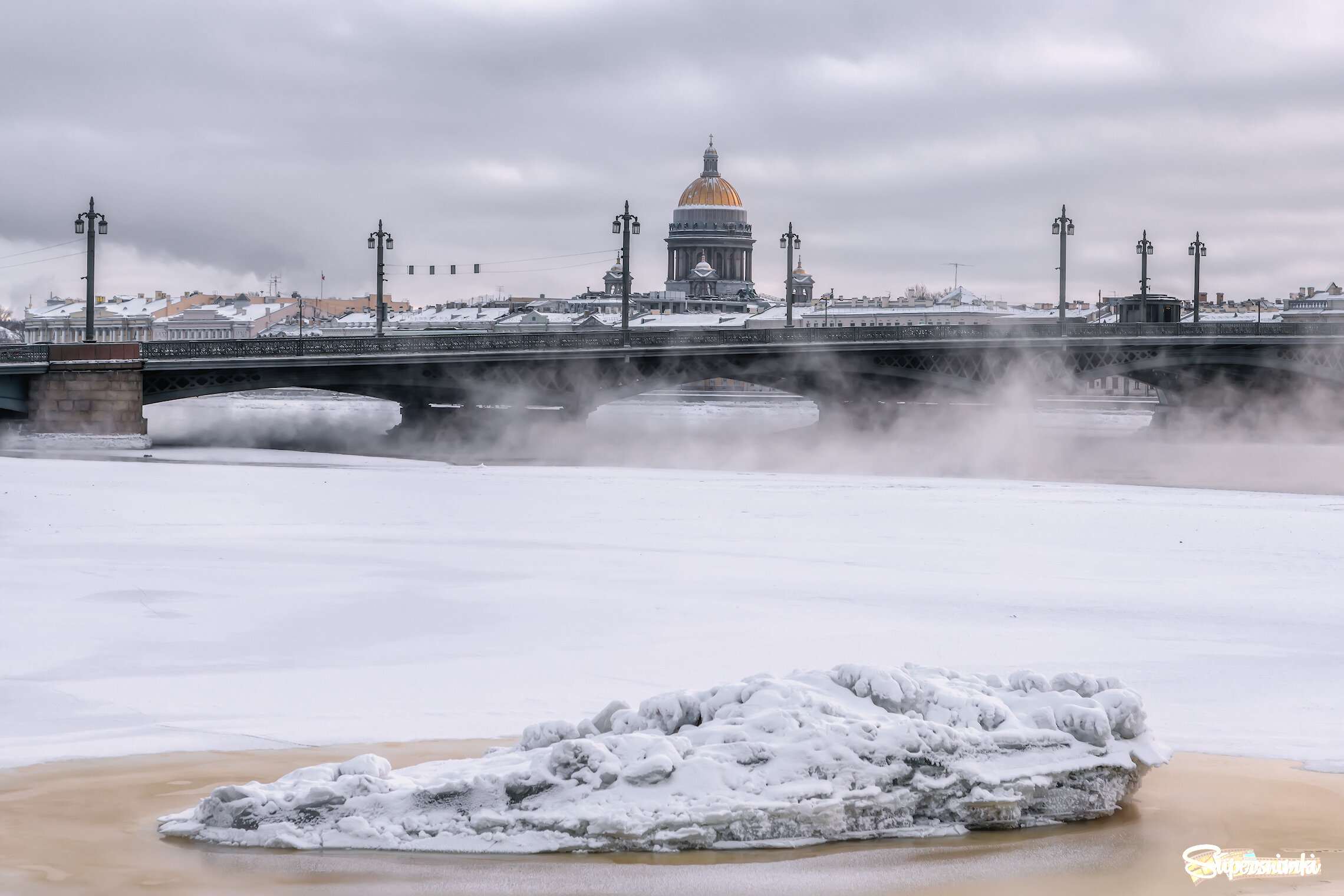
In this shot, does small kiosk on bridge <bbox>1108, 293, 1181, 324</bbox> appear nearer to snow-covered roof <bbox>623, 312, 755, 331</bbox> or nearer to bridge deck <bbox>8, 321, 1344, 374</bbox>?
bridge deck <bbox>8, 321, 1344, 374</bbox>

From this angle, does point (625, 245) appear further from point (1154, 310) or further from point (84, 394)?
point (1154, 310)

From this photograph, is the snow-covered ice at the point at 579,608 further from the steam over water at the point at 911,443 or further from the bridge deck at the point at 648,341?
the bridge deck at the point at 648,341

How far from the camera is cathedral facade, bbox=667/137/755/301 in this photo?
162 m

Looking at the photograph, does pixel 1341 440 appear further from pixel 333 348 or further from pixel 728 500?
pixel 728 500

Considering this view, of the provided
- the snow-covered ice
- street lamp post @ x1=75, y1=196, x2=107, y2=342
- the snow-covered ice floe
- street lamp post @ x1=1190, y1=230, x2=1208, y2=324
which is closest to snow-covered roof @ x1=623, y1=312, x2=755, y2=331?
street lamp post @ x1=1190, y1=230, x2=1208, y2=324

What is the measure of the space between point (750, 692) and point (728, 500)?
14.2 m

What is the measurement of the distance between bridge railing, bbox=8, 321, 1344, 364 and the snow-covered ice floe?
124 feet

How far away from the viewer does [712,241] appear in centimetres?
16362

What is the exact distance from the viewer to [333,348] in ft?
148

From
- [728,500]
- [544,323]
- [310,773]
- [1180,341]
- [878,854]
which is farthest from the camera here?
[544,323]

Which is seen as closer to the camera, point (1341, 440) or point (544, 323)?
point (1341, 440)

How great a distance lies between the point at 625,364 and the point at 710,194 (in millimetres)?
121688

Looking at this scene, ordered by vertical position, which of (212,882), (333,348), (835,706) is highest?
(333,348)

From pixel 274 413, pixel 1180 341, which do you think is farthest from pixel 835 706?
pixel 274 413
